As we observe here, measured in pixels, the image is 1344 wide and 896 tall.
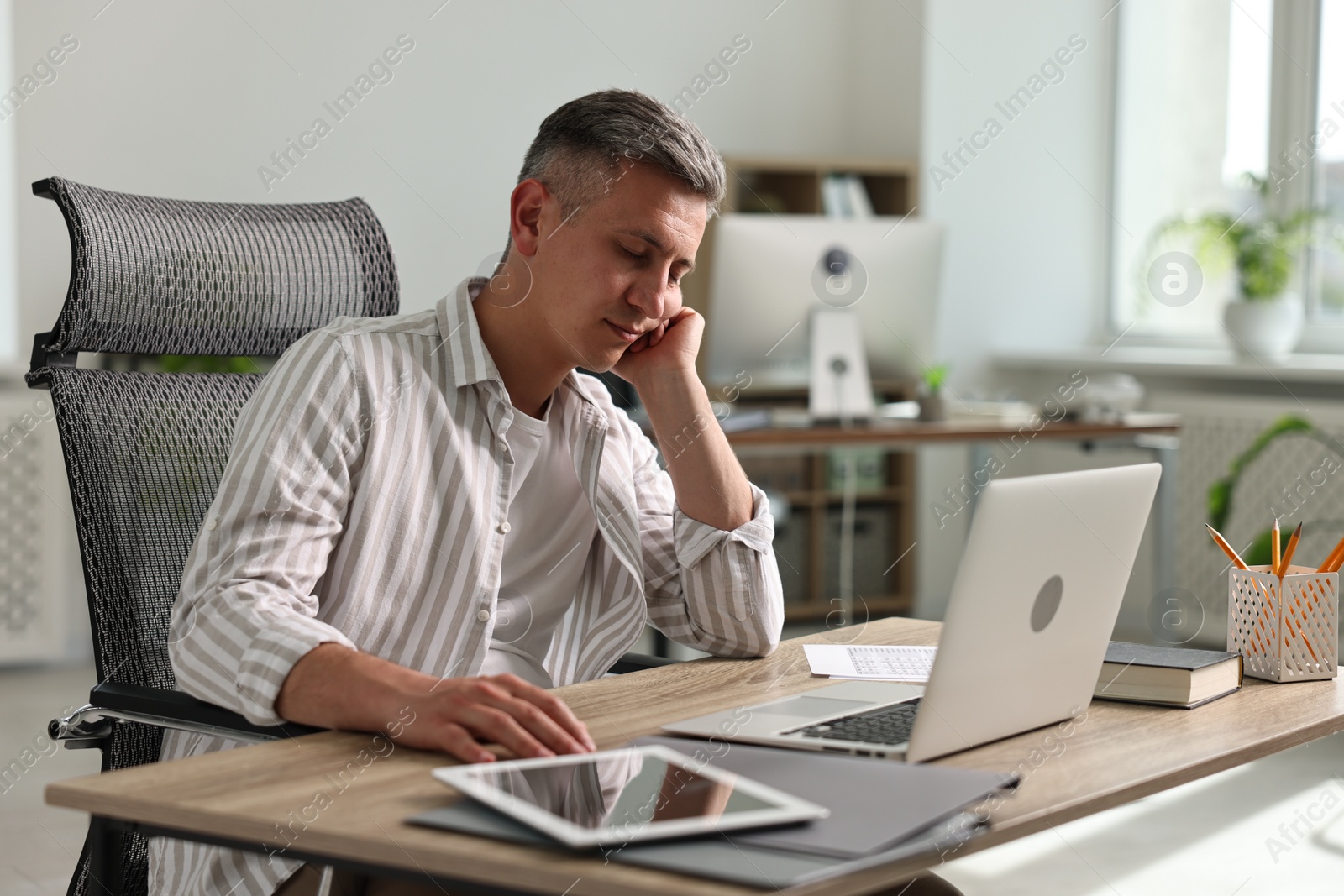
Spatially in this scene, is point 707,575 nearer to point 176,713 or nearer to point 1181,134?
point 176,713

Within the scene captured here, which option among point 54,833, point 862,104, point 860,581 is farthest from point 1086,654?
point 862,104

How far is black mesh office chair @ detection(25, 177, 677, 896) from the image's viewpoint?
147 cm

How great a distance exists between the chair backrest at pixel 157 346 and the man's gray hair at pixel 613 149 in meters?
0.40

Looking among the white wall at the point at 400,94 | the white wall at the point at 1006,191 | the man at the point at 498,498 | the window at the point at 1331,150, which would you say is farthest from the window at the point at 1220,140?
the man at the point at 498,498

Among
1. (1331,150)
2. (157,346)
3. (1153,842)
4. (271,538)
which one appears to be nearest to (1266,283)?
(1331,150)

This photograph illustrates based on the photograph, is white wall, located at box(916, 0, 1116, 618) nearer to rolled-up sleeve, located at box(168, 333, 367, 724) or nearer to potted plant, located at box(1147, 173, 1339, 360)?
potted plant, located at box(1147, 173, 1339, 360)

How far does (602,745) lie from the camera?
42.1 inches

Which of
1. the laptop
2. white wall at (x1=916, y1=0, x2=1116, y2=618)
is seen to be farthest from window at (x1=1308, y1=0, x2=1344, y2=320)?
the laptop

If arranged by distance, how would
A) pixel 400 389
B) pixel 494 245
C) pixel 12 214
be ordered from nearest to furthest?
pixel 400 389 < pixel 12 214 < pixel 494 245

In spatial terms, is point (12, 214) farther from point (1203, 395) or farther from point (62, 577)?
point (1203, 395)

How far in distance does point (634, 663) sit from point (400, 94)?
10.9 feet

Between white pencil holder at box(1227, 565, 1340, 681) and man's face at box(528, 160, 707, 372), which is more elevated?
man's face at box(528, 160, 707, 372)

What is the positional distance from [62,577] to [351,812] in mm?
3630

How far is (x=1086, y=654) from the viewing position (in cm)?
116
